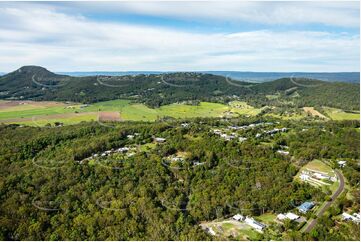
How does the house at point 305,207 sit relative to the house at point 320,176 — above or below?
below

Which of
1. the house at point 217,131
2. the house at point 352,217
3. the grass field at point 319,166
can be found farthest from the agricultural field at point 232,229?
the house at point 217,131

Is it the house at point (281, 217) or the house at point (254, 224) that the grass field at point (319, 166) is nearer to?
the house at point (281, 217)

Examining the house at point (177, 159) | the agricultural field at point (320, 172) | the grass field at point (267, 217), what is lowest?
the grass field at point (267, 217)

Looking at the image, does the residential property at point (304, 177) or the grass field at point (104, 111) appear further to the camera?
the grass field at point (104, 111)

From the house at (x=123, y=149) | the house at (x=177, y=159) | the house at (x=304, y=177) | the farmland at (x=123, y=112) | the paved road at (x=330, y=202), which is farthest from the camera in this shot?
the farmland at (x=123, y=112)

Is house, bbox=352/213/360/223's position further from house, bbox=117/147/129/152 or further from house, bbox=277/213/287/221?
house, bbox=117/147/129/152

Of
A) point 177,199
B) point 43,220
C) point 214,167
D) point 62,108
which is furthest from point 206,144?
point 62,108

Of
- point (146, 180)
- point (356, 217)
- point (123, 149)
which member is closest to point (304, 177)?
point (356, 217)
